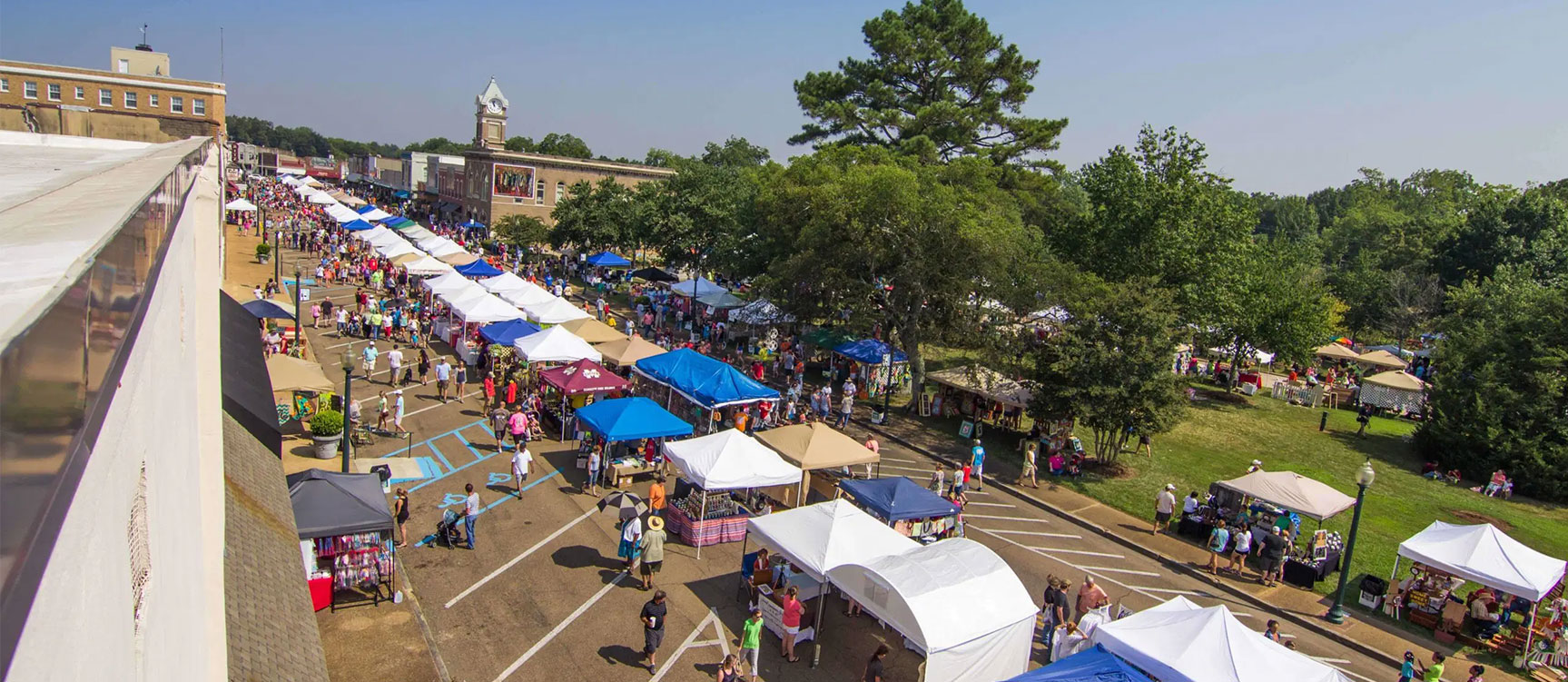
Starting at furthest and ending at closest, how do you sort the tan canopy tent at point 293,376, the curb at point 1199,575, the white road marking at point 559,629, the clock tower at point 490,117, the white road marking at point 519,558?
the clock tower at point 490,117
the tan canopy tent at point 293,376
the curb at point 1199,575
the white road marking at point 519,558
the white road marking at point 559,629

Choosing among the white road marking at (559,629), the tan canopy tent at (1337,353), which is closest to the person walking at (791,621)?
the white road marking at (559,629)

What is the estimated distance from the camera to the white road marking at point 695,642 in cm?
1195

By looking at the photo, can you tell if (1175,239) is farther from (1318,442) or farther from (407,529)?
(407,529)

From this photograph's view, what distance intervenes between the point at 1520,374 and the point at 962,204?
1547 cm

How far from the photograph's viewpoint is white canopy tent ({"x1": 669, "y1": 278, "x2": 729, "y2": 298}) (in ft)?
123

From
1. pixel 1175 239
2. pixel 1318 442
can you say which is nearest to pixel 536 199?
pixel 1175 239

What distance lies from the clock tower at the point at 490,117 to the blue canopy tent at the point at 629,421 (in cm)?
7396

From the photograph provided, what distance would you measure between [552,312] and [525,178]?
1908 inches

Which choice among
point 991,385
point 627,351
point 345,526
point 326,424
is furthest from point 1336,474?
point 326,424

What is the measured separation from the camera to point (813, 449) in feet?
58.8

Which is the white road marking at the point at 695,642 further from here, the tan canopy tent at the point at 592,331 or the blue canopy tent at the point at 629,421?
the tan canopy tent at the point at 592,331

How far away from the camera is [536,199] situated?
74.6 m

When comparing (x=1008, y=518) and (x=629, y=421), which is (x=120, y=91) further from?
(x=1008, y=518)

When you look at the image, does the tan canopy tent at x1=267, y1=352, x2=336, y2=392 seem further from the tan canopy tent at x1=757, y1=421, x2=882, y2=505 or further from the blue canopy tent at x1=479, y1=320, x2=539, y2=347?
the tan canopy tent at x1=757, y1=421, x2=882, y2=505
